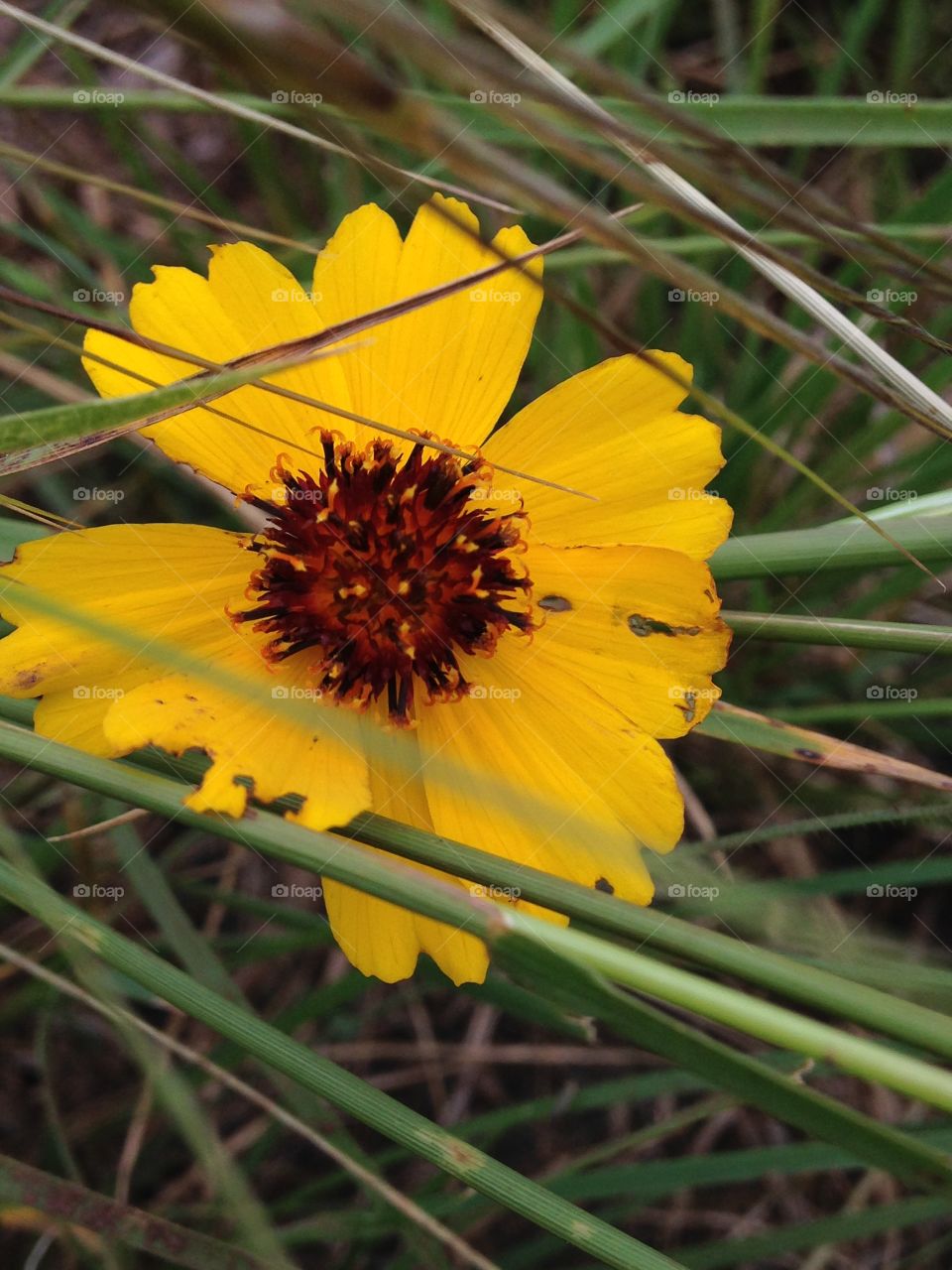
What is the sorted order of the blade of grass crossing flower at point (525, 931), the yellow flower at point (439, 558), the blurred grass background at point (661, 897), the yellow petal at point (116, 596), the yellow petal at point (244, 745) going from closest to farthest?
the blade of grass crossing flower at point (525, 931), the yellow petal at point (244, 745), the yellow petal at point (116, 596), the yellow flower at point (439, 558), the blurred grass background at point (661, 897)

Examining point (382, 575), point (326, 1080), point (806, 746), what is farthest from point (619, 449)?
point (326, 1080)

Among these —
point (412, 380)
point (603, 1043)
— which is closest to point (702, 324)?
point (412, 380)

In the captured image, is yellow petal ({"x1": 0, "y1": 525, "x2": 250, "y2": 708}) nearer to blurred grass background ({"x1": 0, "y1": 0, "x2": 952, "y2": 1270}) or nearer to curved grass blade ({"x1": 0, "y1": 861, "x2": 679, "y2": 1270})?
curved grass blade ({"x1": 0, "y1": 861, "x2": 679, "y2": 1270})

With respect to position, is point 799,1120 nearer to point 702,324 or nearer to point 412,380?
point 412,380

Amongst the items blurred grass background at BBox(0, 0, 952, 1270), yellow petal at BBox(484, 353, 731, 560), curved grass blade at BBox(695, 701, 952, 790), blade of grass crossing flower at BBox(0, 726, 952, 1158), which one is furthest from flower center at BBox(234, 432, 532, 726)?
blurred grass background at BBox(0, 0, 952, 1270)

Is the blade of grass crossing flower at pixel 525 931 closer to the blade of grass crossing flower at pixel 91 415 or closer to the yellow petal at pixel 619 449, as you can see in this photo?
the blade of grass crossing flower at pixel 91 415

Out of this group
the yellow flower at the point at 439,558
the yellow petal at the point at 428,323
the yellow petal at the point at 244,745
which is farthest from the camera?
the yellow petal at the point at 428,323

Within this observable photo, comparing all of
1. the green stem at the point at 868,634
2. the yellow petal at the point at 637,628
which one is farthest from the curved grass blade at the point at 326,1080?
the green stem at the point at 868,634
